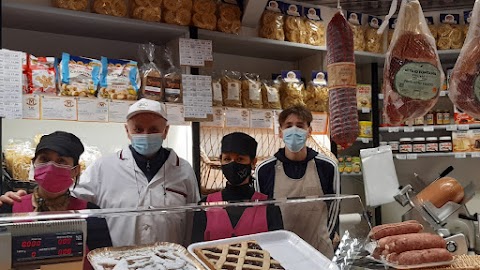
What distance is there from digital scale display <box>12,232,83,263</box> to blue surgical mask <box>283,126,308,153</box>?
6.22 feet

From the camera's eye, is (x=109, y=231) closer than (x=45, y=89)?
Yes

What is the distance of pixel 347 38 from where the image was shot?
1881 millimetres

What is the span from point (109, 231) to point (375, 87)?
3.99 m

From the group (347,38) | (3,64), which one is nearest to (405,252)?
(347,38)

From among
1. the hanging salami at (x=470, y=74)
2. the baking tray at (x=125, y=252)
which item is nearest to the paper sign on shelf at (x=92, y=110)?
the baking tray at (x=125, y=252)

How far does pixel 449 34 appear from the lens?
15.5 feet

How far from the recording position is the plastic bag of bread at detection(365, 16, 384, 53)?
4.61m

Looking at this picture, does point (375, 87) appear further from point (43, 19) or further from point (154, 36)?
point (43, 19)

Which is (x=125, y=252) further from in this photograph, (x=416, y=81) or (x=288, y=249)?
(x=416, y=81)

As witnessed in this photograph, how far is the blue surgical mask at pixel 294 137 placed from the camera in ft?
9.73

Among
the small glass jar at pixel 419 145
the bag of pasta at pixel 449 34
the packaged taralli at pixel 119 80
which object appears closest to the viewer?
the packaged taralli at pixel 119 80

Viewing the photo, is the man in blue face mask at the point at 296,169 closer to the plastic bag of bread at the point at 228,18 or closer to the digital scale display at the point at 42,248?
the plastic bag of bread at the point at 228,18

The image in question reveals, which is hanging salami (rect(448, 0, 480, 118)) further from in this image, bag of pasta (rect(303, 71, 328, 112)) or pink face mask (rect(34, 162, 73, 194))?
bag of pasta (rect(303, 71, 328, 112))

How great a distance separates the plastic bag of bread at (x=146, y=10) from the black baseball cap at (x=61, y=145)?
4.36 ft
